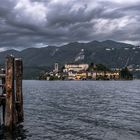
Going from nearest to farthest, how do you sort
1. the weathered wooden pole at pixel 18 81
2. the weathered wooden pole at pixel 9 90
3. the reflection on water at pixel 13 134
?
1. the weathered wooden pole at pixel 9 90
2. the reflection on water at pixel 13 134
3. the weathered wooden pole at pixel 18 81

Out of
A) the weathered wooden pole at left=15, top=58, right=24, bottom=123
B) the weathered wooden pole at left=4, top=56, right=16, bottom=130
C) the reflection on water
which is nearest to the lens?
the weathered wooden pole at left=4, top=56, right=16, bottom=130

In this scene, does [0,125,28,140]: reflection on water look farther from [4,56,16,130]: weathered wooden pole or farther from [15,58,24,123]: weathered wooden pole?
[15,58,24,123]: weathered wooden pole

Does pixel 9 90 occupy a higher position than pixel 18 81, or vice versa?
pixel 18 81

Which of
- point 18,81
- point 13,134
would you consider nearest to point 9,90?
point 18,81

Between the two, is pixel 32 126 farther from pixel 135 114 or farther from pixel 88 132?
pixel 135 114

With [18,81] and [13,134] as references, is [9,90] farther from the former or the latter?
[13,134]

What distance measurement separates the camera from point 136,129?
34781 mm

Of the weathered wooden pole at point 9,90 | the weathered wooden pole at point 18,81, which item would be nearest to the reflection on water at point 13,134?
the weathered wooden pole at point 9,90

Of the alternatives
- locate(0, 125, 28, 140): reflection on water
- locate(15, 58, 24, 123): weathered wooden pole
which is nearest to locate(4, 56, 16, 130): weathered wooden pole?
locate(0, 125, 28, 140): reflection on water

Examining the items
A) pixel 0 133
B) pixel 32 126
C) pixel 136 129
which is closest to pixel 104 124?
pixel 136 129

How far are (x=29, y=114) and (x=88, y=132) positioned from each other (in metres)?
14.4

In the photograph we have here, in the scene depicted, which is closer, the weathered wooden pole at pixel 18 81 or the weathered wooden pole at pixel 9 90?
the weathered wooden pole at pixel 9 90

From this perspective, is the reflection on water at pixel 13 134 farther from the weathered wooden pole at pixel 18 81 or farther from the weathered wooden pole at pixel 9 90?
the weathered wooden pole at pixel 18 81

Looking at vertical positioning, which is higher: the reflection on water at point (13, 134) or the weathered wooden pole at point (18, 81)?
the weathered wooden pole at point (18, 81)
